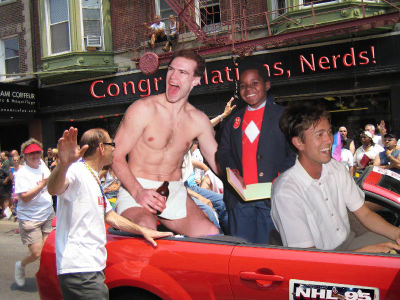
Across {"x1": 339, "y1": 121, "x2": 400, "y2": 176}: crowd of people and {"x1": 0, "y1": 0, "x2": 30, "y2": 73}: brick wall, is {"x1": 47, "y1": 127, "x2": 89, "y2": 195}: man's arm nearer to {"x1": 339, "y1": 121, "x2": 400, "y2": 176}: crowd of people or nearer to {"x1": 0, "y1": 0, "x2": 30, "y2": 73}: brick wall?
{"x1": 339, "y1": 121, "x2": 400, "y2": 176}: crowd of people

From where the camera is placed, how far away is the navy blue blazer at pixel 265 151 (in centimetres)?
307

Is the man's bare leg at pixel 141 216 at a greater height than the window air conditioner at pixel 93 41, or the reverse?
the window air conditioner at pixel 93 41

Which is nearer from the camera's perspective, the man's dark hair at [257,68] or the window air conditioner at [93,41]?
the man's dark hair at [257,68]

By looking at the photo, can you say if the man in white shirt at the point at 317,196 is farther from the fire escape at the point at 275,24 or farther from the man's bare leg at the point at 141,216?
the fire escape at the point at 275,24

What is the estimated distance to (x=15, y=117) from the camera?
15383 mm

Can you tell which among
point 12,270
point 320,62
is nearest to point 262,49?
point 320,62

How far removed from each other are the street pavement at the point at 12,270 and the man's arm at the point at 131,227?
2.85 meters

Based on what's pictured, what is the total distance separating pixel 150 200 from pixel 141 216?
5.3 inches

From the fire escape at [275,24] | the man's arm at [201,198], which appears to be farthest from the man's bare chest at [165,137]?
the fire escape at [275,24]

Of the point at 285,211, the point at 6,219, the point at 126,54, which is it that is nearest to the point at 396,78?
the point at 126,54

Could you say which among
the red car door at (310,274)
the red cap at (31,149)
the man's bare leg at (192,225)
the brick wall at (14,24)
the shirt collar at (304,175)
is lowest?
the red car door at (310,274)

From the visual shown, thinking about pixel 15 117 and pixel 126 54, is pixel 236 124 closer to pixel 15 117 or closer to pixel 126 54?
pixel 126 54

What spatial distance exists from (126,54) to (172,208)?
11.4m

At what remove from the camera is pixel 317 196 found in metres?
2.68
